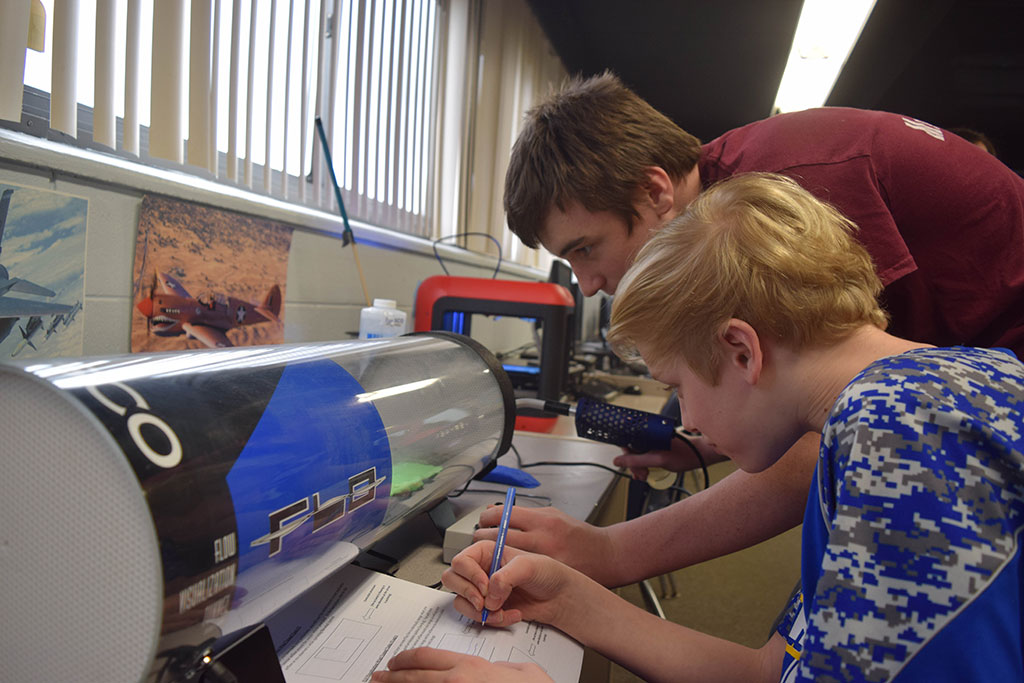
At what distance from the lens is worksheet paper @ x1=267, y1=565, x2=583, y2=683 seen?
0.47m

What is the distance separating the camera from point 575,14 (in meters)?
3.12

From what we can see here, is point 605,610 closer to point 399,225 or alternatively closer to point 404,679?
point 404,679

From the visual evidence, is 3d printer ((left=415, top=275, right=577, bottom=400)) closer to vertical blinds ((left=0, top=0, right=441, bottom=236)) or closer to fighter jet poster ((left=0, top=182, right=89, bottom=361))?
vertical blinds ((left=0, top=0, right=441, bottom=236))

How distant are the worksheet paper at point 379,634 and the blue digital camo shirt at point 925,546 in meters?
0.20

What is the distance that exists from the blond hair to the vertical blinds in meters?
0.79

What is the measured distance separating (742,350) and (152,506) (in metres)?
0.46

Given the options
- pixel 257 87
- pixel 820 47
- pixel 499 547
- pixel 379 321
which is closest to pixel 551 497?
pixel 499 547

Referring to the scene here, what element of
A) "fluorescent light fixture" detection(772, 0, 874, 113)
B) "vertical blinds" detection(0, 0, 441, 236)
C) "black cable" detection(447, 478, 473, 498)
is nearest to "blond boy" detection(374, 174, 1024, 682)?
"black cable" detection(447, 478, 473, 498)

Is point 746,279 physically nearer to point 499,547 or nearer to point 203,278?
point 499,547

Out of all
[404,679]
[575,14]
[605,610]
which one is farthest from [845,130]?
[575,14]

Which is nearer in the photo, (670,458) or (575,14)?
(670,458)

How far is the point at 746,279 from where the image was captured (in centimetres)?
55

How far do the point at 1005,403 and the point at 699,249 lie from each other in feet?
0.82

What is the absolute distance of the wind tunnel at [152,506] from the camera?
34cm
